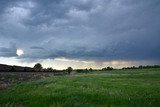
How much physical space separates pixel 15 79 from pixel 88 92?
70.8 feet

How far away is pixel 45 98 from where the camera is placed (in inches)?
1107

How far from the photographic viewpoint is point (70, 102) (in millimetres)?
25078

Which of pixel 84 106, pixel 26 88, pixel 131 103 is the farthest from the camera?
pixel 26 88

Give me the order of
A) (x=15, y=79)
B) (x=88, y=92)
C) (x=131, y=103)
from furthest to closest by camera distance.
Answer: (x=15, y=79) → (x=88, y=92) → (x=131, y=103)

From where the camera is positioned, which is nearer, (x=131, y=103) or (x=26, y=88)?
(x=131, y=103)

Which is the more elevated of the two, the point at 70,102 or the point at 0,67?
the point at 0,67

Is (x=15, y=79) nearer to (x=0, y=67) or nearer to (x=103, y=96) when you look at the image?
(x=0, y=67)

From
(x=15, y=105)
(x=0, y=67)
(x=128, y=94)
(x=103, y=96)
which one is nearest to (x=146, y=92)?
(x=128, y=94)

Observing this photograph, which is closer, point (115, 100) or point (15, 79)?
point (115, 100)

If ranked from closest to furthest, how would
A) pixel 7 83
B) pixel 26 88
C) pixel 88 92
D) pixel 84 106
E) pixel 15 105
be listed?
1. pixel 84 106
2. pixel 15 105
3. pixel 88 92
4. pixel 26 88
5. pixel 7 83

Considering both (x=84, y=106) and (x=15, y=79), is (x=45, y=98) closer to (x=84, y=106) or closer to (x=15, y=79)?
(x=84, y=106)

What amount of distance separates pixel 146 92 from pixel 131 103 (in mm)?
5057

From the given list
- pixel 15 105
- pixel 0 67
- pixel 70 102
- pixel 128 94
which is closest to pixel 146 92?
pixel 128 94

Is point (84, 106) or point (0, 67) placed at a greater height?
point (0, 67)
